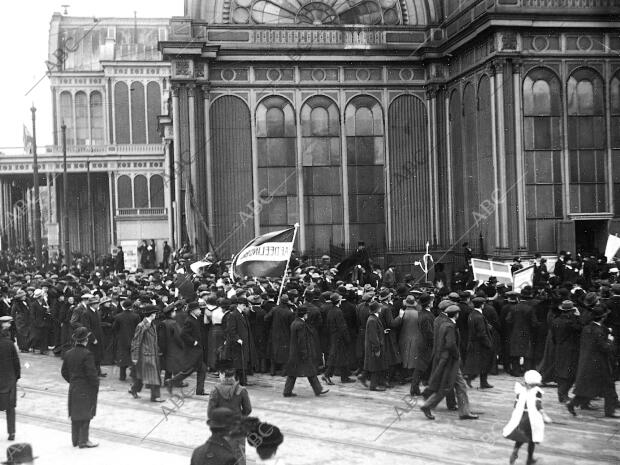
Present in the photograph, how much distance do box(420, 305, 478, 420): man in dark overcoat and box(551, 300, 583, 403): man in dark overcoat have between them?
5.86ft

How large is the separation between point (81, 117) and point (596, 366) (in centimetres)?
5711

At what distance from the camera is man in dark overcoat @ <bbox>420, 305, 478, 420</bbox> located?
1128cm

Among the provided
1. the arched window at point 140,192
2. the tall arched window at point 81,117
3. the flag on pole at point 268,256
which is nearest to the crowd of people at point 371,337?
the flag on pole at point 268,256

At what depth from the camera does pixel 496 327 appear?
1441 centimetres

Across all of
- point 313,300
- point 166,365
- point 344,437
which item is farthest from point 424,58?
point 344,437

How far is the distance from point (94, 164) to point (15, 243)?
1620 cm

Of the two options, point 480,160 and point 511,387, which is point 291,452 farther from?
point 480,160

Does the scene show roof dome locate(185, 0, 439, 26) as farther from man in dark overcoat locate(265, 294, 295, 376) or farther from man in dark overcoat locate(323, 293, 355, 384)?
man in dark overcoat locate(323, 293, 355, 384)

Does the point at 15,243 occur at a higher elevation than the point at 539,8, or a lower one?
lower

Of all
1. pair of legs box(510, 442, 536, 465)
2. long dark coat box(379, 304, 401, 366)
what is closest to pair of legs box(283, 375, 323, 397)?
long dark coat box(379, 304, 401, 366)

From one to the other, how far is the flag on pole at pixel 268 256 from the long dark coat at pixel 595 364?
20.8 ft

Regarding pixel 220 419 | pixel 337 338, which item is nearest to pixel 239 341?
pixel 337 338

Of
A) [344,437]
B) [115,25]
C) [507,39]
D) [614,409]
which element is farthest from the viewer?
[115,25]

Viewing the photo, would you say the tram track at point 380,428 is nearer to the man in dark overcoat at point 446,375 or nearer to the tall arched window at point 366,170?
the man in dark overcoat at point 446,375
